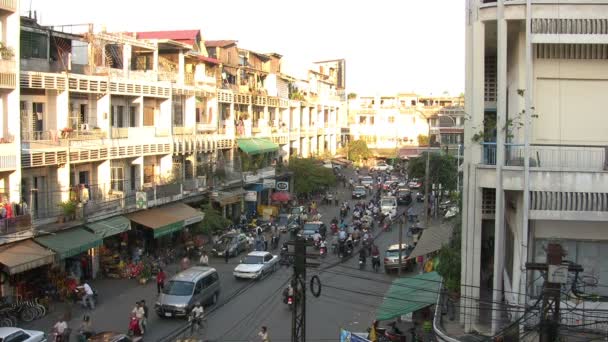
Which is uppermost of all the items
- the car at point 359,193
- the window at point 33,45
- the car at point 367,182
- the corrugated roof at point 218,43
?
the corrugated roof at point 218,43

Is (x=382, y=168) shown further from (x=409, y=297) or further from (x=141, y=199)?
(x=409, y=297)

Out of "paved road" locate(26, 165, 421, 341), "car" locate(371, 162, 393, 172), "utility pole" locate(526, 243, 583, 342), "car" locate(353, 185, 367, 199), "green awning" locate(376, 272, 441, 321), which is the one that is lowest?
"paved road" locate(26, 165, 421, 341)

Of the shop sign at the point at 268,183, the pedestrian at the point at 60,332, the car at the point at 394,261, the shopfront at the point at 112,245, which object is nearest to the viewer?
the pedestrian at the point at 60,332

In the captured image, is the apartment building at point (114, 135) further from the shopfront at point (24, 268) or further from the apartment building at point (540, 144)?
the apartment building at point (540, 144)

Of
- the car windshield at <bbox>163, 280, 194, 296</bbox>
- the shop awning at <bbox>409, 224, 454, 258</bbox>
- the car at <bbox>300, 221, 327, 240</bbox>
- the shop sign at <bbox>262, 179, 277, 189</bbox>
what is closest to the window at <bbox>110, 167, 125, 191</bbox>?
the car windshield at <bbox>163, 280, 194, 296</bbox>

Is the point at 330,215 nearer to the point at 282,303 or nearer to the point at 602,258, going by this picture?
Answer: the point at 282,303

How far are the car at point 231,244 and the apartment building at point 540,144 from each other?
71.8ft

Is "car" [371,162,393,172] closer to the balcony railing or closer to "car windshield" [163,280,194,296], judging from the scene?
"car windshield" [163,280,194,296]

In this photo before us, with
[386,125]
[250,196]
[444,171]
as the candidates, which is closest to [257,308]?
[250,196]

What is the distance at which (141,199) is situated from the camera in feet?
111

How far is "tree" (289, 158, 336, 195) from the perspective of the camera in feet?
192

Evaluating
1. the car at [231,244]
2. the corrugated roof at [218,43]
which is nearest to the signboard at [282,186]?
the corrugated roof at [218,43]

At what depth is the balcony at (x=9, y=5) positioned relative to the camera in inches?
967

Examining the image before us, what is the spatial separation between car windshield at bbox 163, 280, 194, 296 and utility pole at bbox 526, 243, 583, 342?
1583 cm
